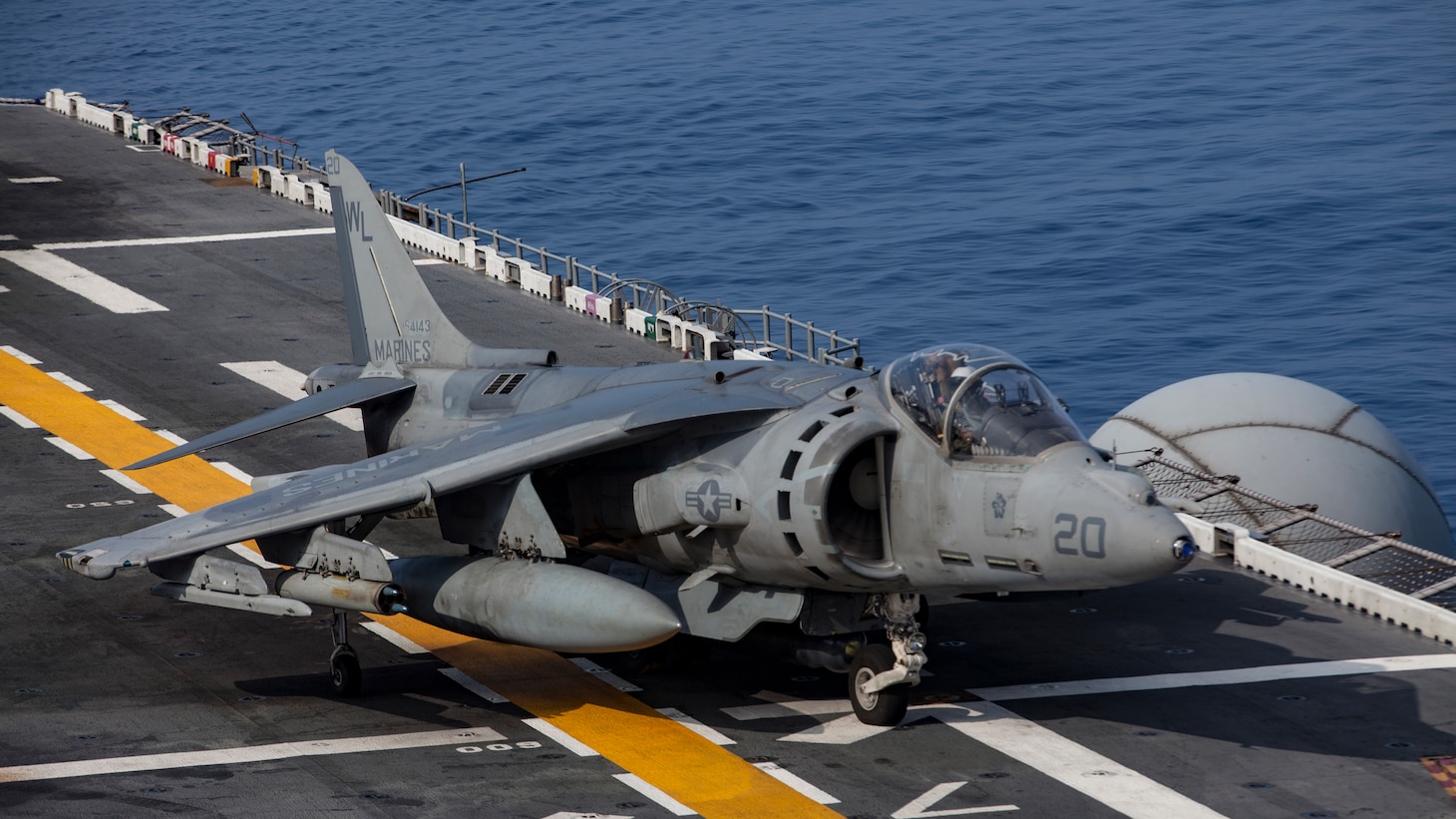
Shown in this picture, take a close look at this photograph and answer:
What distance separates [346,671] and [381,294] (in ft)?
20.7

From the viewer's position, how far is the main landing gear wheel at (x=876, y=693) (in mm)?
17047

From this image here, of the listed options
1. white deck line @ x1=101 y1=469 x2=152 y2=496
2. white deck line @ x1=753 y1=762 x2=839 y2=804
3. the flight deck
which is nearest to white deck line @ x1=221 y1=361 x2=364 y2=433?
the flight deck

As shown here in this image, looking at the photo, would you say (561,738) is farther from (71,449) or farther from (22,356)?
(22,356)

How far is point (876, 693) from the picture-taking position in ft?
56.0

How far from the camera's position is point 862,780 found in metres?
16.2

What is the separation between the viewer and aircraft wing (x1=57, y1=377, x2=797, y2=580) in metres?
17.4

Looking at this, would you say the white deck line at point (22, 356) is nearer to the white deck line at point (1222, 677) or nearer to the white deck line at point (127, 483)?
the white deck line at point (127, 483)

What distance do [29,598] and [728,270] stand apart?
36238mm

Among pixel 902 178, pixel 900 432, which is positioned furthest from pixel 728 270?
pixel 900 432

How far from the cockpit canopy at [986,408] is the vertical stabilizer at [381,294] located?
7.59m

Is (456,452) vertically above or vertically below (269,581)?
above

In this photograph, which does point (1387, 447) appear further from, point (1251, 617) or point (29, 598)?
point (29, 598)

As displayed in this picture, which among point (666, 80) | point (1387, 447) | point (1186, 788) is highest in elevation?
point (666, 80)

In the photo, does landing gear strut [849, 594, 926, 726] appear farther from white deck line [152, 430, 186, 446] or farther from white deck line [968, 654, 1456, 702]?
white deck line [152, 430, 186, 446]
